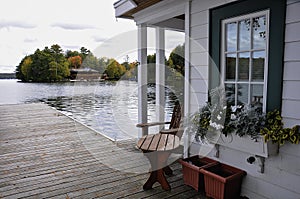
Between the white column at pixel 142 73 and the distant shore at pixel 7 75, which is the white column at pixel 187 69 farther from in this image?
the distant shore at pixel 7 75

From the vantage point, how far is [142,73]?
12.4ft

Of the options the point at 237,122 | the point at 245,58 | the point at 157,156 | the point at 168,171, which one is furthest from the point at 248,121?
the point at 168,171

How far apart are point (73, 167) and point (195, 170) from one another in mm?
1660

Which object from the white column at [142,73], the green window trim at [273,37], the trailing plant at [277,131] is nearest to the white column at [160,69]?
A: the white column at [142,73]

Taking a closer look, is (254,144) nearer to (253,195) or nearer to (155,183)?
(253,195)

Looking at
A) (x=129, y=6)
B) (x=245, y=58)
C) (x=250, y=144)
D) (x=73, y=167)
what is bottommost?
(x=73, y=167)

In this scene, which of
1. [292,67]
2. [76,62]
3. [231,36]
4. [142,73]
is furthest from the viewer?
[76,62]

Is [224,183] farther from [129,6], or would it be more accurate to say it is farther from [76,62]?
[76,62]

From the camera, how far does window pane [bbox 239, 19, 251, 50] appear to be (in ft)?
6.78

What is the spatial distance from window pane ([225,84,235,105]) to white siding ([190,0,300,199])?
0.89 ft

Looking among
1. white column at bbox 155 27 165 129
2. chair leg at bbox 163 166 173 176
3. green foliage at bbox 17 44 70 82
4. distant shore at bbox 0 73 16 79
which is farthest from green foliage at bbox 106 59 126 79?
distant shore at bbox 0 73 16 79

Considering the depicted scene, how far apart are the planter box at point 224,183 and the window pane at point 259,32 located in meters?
1.20

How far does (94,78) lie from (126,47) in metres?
0.77

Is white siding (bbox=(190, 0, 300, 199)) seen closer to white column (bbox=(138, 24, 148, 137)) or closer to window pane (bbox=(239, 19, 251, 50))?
window pane (bbox=(239, 19, 251, 50))
